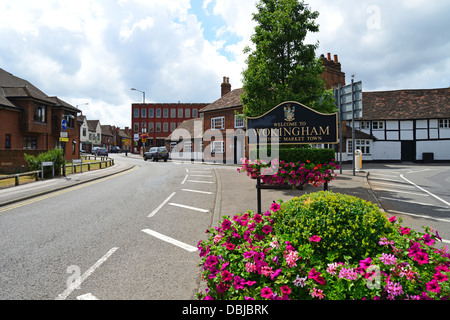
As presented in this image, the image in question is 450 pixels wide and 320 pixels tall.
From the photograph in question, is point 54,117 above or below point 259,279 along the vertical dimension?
above

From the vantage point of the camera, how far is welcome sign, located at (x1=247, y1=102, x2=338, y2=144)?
8023 millimetres

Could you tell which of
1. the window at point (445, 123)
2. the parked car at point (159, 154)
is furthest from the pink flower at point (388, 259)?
the window at point (445, 123)

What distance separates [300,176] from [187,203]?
4050mm

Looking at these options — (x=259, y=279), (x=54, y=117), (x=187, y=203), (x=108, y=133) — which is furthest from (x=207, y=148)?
(x=108, y=133)

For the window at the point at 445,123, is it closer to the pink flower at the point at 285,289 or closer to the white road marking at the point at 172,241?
the white road marking at the point at 172,241

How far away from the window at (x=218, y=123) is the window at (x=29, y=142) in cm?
2157

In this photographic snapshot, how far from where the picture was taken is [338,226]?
9.77 ft

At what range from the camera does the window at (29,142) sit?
27884 millimetres

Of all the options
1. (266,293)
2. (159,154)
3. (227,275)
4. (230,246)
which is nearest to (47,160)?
(230,246)

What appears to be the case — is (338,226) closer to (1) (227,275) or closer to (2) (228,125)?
(1) (227,275)

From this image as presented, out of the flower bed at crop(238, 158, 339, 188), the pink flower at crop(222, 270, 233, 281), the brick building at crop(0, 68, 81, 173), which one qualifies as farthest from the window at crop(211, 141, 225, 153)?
the pink flower at crop(222, 270, 233, 281)
